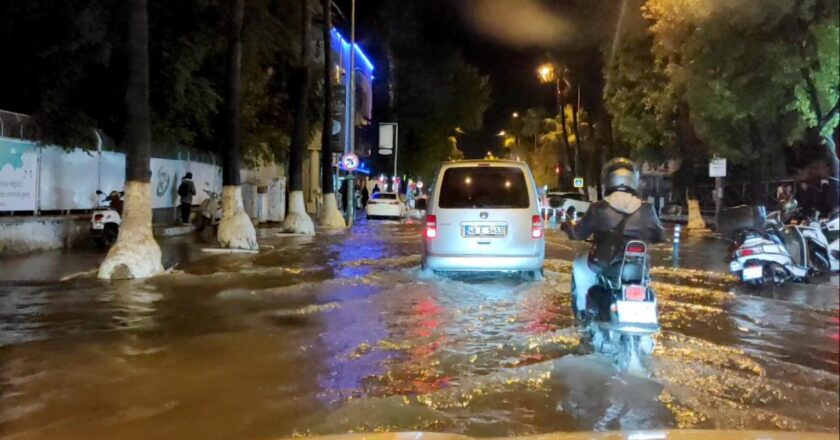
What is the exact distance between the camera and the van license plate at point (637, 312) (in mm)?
6301

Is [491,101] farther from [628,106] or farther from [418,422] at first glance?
[418,422]

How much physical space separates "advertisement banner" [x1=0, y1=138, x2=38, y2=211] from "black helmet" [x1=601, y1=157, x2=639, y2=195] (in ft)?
42.4

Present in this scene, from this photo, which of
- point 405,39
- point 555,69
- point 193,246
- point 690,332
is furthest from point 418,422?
point 405,39

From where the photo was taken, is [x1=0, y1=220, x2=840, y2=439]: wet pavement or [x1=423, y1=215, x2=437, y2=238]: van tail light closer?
[x1=0, y1=220, x2=840, y2=439]: wet pavement

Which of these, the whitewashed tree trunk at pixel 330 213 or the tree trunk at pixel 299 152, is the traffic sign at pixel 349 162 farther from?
the tree trunk at pixel 299 152

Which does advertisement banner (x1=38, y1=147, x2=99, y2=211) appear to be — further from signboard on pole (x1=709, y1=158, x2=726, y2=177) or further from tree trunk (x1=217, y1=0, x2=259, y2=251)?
signboard on pole (x1=709, y1=158, x2=726, y2=177)

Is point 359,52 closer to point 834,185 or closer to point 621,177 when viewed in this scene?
point 834,185

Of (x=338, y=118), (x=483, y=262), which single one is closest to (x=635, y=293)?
(x=483, y=262)

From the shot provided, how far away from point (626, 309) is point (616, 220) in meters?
0.88

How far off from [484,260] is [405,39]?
147 ft

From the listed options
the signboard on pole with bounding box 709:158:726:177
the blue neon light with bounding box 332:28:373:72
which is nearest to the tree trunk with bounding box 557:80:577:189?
the blue neon light with bounding box 332:28:373:72

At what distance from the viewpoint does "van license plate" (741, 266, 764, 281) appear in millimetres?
11328

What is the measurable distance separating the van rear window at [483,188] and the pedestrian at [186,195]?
1370 cm

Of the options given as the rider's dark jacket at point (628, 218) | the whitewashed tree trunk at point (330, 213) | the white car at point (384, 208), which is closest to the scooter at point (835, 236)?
the rider's dark jacket at point (628, 218)
